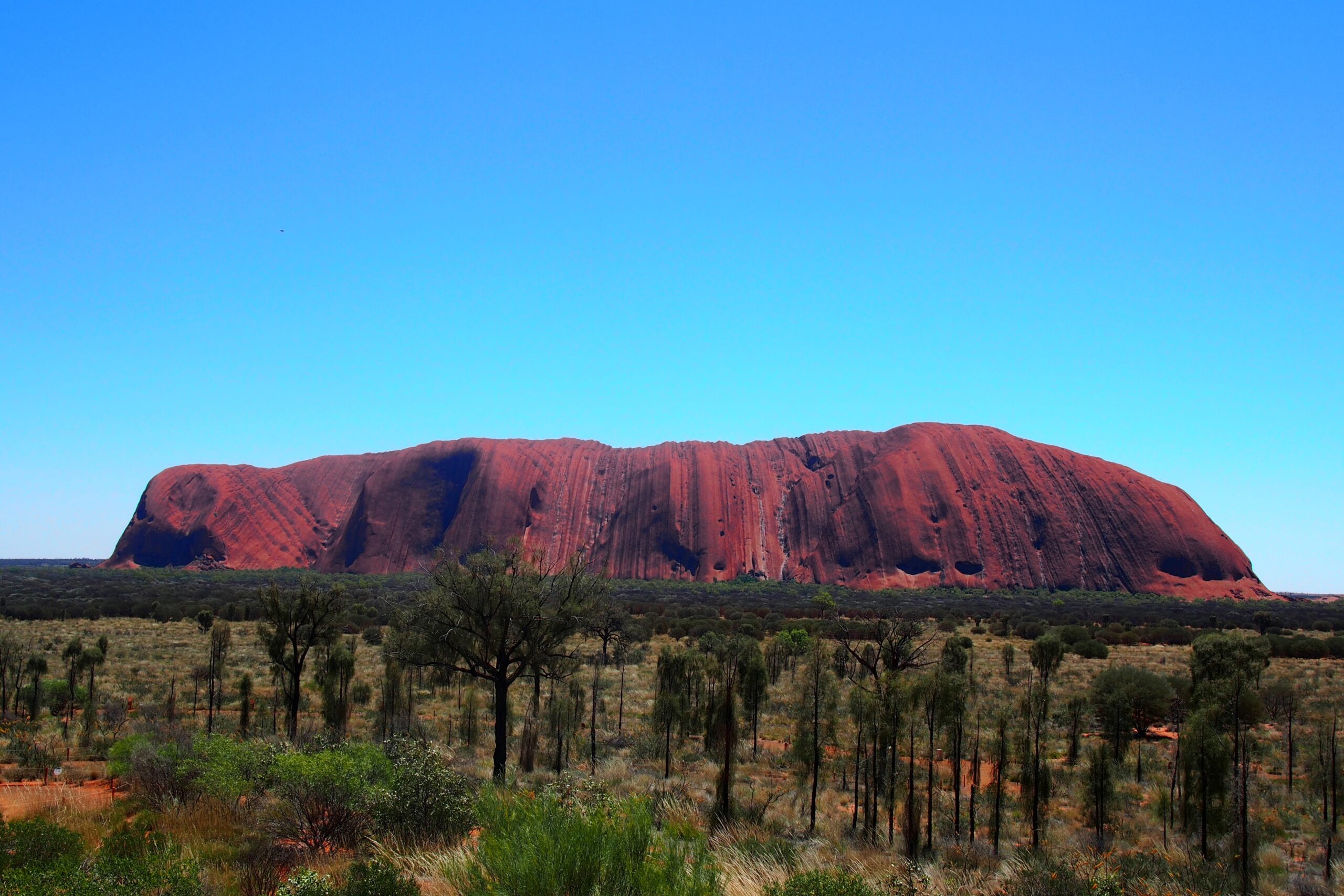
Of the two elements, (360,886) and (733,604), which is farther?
(733,604)

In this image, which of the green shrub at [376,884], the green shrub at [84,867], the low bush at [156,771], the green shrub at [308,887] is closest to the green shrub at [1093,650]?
the low bush at [156,771]

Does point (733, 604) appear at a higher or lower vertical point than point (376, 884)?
lower

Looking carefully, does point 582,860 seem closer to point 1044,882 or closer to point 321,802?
point 1044,882

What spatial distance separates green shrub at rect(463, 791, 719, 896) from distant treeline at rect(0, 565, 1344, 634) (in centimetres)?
2855

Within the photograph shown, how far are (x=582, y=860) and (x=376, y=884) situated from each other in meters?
1.61

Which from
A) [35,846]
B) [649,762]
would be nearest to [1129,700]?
[649,762]

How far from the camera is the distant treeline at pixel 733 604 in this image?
49219 millimetres

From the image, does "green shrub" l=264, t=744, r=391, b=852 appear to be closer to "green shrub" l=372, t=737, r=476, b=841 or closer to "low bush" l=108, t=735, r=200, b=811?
"green shrub" l=372, t=737, r=476, b=841

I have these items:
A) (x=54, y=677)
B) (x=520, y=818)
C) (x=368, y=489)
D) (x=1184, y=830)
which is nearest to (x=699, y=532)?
(x=368, y=489)

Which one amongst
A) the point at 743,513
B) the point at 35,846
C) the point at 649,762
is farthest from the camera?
the point at 743,513

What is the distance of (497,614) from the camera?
56.5ft

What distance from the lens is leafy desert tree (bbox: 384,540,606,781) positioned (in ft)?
56.3

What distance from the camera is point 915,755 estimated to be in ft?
67.8

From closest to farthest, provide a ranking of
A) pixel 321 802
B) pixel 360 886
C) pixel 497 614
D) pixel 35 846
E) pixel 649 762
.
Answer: pixel 360 886 → pixel 35 846 → pixel 321 802 → pixel 497 614 → pixel 649 762
